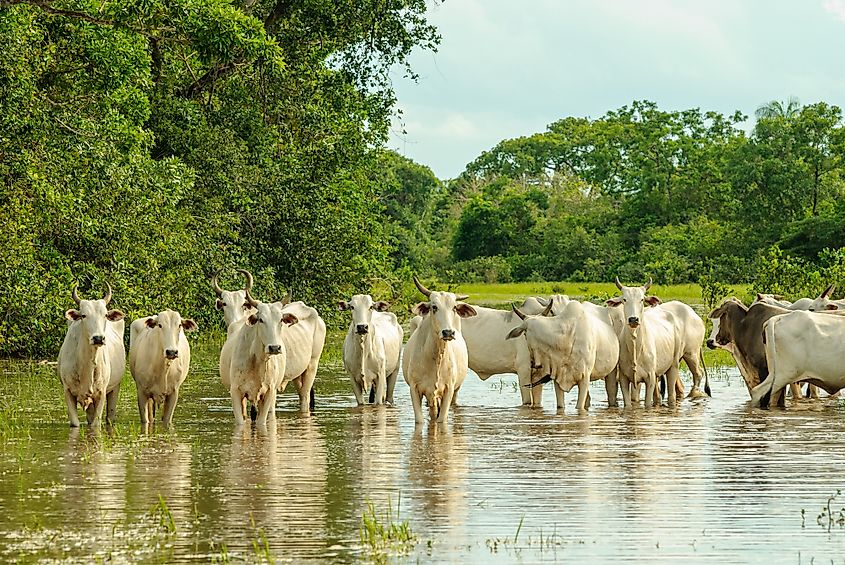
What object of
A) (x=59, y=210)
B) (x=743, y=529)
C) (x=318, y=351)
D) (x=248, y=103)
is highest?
(x=248, y=103)

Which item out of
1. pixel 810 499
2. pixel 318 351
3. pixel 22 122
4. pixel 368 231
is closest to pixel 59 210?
pixel 22 122

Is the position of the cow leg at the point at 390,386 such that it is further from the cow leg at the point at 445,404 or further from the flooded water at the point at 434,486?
the cow leg at the point at 445,404

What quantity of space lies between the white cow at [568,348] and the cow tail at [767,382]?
1.67 metres

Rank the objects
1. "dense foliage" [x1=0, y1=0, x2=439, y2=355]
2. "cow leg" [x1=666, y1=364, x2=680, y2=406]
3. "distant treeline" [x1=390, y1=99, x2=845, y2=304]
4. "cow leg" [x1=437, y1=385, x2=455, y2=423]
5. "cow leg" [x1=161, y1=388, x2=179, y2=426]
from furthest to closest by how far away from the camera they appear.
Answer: "distant treeline" [x1=390, y1=99, x2=845, y2=304] → "dense foliage" [x1=0, y1=0, x2=439, y2=355] → "cow leg" [x1=666, y1=364, x2=680, y2=406] → "cow leg" [x1=437, y1=385, x2=455, y2=423] → "cow leg" [x1=161, y1=388, x2=179, y2=426]

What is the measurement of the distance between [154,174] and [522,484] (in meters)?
14.7

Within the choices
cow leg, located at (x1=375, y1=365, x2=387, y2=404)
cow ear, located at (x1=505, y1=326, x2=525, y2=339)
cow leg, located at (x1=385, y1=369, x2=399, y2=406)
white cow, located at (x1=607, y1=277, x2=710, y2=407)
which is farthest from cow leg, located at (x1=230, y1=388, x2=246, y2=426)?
white cow, located at (x1=607, y1=277, x2=710, y2=407)

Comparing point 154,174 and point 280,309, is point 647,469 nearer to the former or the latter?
point 280,309

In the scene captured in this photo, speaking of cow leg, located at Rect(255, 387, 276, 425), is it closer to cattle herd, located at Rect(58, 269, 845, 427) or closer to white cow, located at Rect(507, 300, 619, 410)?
cattle herd, located at Rect(58, 269, 845, 427)

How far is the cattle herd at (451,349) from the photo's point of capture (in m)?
13.7

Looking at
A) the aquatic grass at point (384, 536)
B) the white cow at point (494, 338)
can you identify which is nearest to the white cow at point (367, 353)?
the white cow at point (494, 338)

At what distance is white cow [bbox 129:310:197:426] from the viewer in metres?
13.9

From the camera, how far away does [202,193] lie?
27969mm

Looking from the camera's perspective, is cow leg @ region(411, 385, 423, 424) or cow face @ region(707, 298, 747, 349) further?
cow face @ region(707, 298, 747, 349)

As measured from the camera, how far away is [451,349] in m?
14.3
